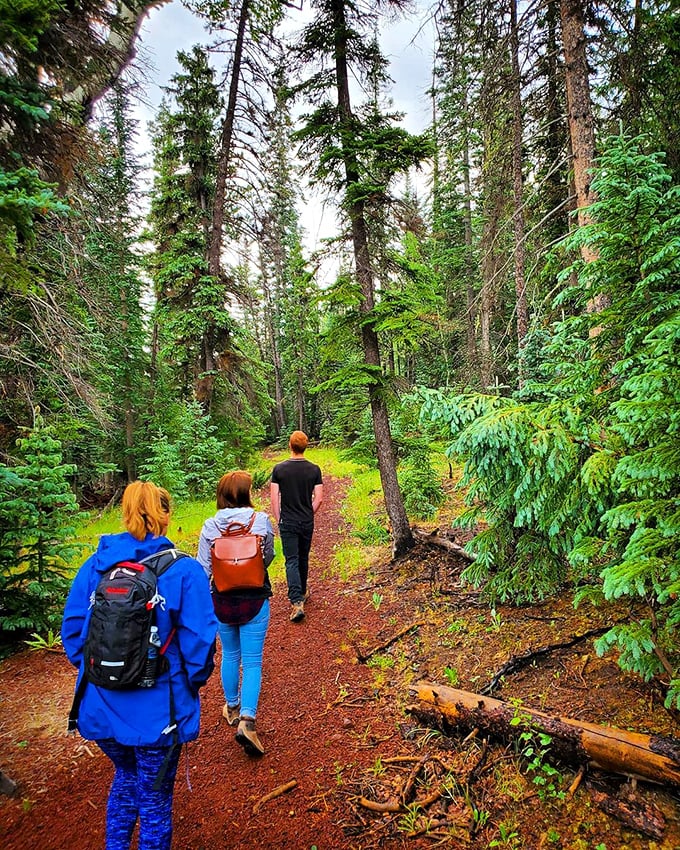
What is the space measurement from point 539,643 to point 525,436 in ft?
7.57

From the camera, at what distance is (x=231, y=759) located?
3504 millimetres

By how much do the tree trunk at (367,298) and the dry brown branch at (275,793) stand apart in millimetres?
4720

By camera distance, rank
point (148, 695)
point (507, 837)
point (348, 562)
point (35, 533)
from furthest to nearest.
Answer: point (348, 562) → point (35, 533) → point (507, 837) → point (148, 695)

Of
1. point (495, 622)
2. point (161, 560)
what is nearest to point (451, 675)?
point (495, 622)

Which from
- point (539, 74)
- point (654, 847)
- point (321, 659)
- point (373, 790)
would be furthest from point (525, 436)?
point (539, 74)

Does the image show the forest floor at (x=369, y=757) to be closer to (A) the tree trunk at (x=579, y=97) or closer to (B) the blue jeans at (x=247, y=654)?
(B) the blue jeans at (x=247, y=654)

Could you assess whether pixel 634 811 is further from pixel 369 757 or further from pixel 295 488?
pixel 295 488

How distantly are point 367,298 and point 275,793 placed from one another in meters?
6.65

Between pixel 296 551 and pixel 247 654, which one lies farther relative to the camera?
pixel 296 551

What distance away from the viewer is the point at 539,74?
18.6 ft

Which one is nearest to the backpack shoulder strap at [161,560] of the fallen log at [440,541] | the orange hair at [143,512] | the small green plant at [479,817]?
the orange hair at [143,512]

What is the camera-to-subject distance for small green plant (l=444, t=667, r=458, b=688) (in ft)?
12.9

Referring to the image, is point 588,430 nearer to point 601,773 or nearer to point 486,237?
point 601,773

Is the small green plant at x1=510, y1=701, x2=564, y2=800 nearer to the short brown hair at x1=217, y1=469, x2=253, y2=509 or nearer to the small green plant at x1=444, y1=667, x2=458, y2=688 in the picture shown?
the small green plant at x1=444, y1=667, x2=458, y2=688
